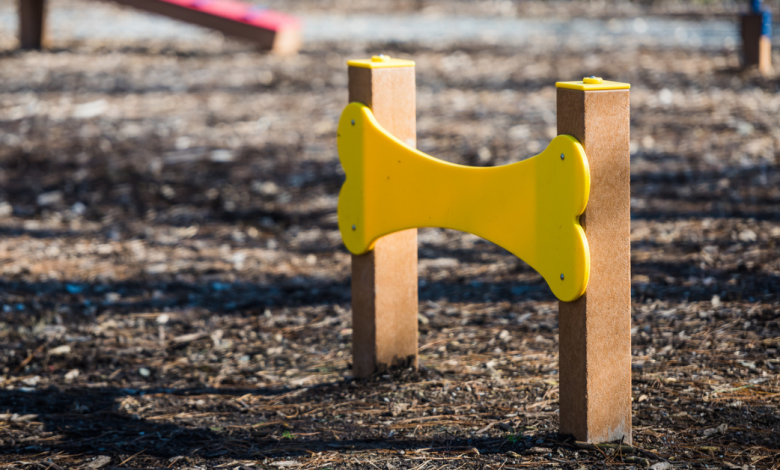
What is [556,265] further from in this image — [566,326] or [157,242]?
[157,242]

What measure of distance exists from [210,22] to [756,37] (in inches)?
255

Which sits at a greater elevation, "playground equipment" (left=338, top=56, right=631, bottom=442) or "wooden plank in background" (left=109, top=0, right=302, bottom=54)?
"wooden plank in background" (left=109, top=0, right=302, bottom=54)

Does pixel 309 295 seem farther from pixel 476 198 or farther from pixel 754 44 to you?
pixel 754 44

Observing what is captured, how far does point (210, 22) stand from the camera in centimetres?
996

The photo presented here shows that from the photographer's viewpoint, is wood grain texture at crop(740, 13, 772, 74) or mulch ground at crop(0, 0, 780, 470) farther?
wood grain texture at crop(740, 13, 772, 74)

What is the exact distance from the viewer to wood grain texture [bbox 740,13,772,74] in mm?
8039

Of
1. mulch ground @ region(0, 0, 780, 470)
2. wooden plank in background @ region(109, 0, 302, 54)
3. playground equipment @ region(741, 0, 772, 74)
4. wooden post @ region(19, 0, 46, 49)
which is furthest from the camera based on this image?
wooden post @ region(19, 0, 46, 49)

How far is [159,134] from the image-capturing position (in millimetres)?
6637

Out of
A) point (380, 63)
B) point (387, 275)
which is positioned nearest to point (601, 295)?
point (387, 275)

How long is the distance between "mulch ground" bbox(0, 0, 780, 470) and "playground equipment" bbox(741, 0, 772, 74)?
0.40 meters

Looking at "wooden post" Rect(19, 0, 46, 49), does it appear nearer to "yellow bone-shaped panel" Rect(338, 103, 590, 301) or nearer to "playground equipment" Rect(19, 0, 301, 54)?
"playground equipment" Rect(19, 0, 301, 54)

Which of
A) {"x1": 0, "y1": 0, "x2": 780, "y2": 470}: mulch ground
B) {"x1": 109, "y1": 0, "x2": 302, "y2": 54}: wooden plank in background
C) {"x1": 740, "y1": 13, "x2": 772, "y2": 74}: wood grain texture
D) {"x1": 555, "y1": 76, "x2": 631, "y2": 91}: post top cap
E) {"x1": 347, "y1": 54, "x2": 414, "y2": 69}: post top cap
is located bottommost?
{"x1": 0, "y1": 0, "x2": 780, "y2": 470}: mulch ground

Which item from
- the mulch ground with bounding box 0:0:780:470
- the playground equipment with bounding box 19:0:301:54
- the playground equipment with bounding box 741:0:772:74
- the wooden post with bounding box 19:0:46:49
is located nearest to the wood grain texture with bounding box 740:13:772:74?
the playground equipment with bounding box 741:0:772:74

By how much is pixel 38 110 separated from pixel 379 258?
5639 millimetres
